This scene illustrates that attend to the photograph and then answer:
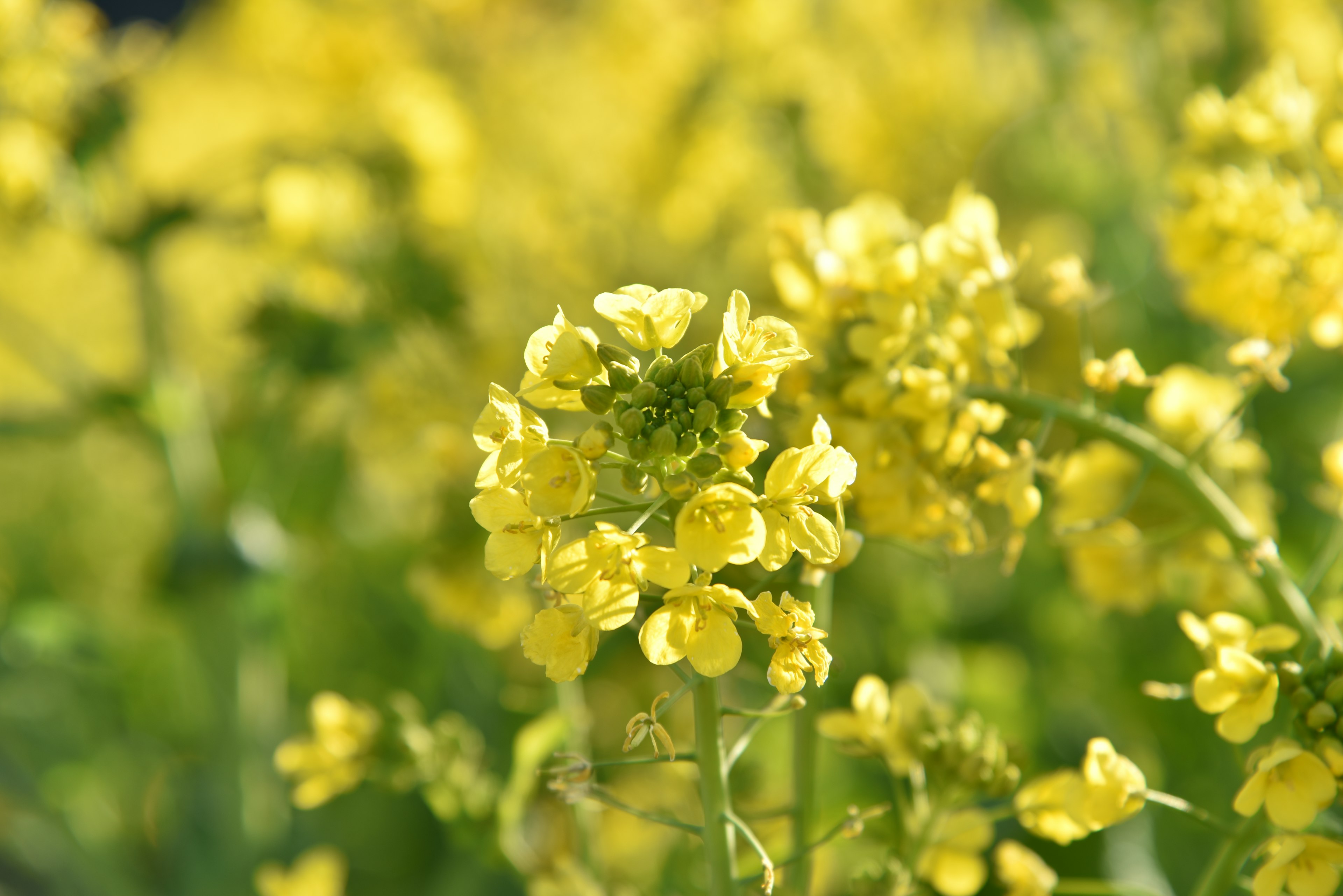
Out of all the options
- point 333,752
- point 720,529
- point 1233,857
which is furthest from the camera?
point 333,752

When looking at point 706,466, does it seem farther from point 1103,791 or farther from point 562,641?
point 1103,791

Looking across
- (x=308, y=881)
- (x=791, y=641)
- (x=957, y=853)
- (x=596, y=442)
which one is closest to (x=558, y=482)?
(x=596, y=442)

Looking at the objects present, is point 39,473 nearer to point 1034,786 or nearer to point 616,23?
point 616,23

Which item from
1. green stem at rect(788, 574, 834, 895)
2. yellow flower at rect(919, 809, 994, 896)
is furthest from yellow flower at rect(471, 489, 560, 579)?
yellow flower at rect(919, 809, 994, 896)

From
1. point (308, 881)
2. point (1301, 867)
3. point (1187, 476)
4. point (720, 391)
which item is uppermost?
point (720, 391)

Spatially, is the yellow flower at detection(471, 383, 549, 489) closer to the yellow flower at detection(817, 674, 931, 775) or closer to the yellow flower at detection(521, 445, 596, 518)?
the yellow flower at detection(521, 445, 596, 518)

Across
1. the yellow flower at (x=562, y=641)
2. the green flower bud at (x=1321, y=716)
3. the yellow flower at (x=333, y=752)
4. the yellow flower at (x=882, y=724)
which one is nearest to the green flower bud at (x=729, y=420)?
the yellow flower at (x=562, y=641)

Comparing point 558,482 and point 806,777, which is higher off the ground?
point 558,482
